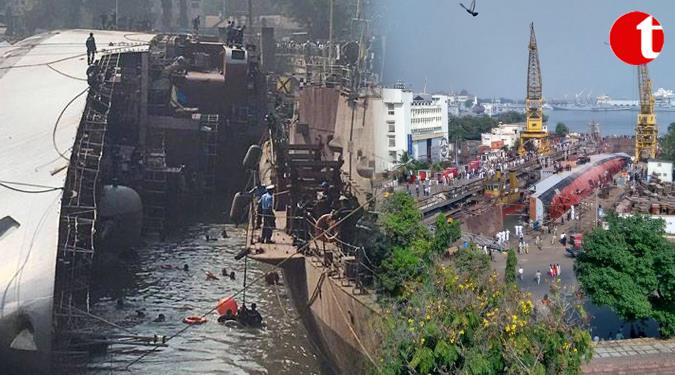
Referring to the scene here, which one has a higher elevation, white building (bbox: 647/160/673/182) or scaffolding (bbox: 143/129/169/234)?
scaffolding (bbox: 143/129/169/234)

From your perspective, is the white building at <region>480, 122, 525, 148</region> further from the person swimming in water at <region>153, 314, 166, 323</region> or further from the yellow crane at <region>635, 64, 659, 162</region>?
the person swimming in water at <region>153, 314, 166, 323</region>

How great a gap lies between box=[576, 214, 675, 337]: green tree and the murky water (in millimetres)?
2570

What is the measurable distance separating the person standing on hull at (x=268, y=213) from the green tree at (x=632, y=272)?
2851 millimetres

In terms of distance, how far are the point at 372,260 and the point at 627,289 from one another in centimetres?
253

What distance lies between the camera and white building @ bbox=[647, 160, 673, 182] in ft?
52.8

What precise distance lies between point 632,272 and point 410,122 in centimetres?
234

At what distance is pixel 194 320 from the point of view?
4527 mm

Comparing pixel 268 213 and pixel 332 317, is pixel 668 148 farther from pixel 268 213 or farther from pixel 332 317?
pixel 268 213

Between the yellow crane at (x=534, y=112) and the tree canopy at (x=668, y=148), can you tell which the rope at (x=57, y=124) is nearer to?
the yellow crane at (x=534, y=112)

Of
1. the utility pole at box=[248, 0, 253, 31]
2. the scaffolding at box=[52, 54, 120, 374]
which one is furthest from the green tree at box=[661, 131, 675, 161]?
the scaffolding at box=[52, 54, 120, 374]

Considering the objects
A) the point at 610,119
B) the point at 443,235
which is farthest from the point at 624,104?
the point at 443,235

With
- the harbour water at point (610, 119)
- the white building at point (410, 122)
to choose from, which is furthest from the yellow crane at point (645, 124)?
the harbour water at point (610, 119)

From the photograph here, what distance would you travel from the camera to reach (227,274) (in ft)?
15.6

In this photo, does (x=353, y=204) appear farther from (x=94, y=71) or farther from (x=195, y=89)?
(x=94, y=71)
